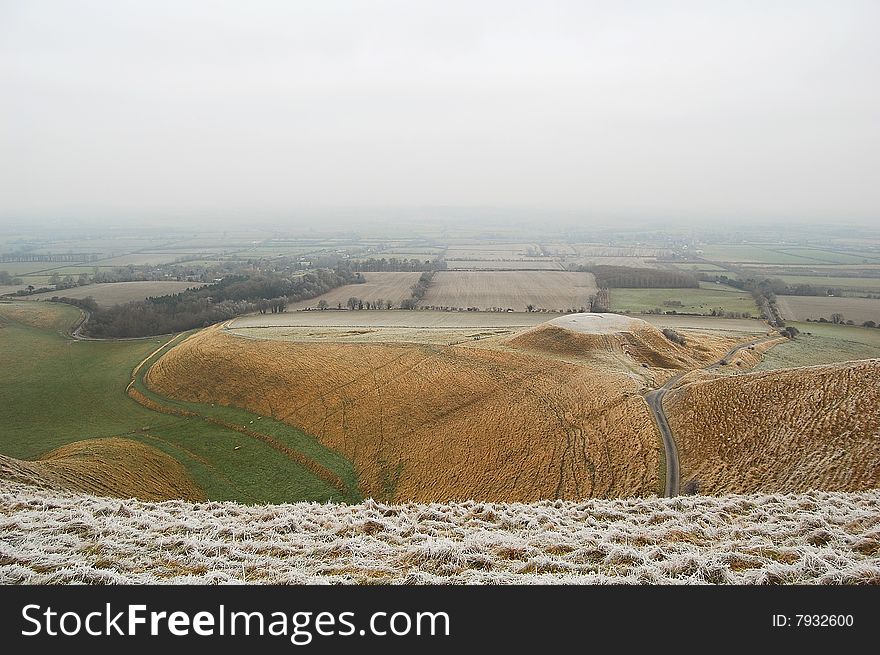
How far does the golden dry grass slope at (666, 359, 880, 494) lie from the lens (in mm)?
18703

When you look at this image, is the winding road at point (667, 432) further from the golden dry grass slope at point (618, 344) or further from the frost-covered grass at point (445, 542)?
the frost-covered grass at point (445, 542)

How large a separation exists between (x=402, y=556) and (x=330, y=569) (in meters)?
1.49

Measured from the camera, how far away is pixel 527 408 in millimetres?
29484

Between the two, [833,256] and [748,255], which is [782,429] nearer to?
[748,255]

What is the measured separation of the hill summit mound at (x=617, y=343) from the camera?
38.7m

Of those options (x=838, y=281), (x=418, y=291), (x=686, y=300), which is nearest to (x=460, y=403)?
(x=418, y=291)

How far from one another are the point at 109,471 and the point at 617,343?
38.7 metres

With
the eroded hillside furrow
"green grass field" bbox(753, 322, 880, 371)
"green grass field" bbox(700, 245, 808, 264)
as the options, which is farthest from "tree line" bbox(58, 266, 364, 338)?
"green grass field" bbox(700, 245, 808, 264)

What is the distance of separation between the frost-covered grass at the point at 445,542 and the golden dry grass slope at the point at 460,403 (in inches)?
391

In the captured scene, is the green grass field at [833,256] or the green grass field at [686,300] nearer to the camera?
the green grass field at [686,300]

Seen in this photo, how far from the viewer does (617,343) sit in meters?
40.1

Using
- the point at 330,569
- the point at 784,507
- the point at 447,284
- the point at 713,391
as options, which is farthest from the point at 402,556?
the point at 447,284

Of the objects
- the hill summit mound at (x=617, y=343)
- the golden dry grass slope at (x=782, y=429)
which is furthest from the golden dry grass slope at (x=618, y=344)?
the golden dry grass slope at (x=782, y=429)

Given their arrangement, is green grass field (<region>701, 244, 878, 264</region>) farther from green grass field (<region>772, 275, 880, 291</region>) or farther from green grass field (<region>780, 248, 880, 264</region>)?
green grass field (<region>772, 275, 880, 291</region>)
